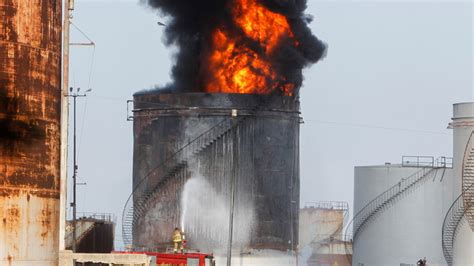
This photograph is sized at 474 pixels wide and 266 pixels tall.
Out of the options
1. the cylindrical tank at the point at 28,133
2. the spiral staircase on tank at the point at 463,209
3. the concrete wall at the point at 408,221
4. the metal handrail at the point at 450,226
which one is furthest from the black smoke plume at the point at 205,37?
the cylindrical tank at the point at 28,133

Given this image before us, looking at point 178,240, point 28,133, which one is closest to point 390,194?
point 178,240

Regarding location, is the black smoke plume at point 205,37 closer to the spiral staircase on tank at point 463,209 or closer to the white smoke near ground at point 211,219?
the white smoke near ground at point 211,219

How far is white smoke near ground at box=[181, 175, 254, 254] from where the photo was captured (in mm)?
72688


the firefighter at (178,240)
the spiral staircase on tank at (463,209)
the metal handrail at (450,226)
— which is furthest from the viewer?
the metal handrail at (450,226)

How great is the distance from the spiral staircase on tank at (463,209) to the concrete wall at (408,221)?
3.57 ft

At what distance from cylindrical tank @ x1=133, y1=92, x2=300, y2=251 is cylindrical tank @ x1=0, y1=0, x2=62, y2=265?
82.3 feet

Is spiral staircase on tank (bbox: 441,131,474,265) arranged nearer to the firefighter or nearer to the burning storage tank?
the burning storage tank

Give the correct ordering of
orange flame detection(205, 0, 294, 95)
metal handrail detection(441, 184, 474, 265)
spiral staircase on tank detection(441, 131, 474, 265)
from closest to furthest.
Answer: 1. orange flame detection(205, 0, 294, 95)
2. spiral staircase on tank detection(441, 131, 474, 265)
3. metal handrail detection(441, 184, 474, 265)

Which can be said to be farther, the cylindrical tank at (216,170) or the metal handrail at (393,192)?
the metal handrail at (393,192)

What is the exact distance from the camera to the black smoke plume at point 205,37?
2958 inches

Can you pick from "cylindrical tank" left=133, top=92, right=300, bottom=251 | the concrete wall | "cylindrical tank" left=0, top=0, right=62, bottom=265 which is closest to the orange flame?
"cylindrical tank" left=133, top=92, right=300, bottom=251

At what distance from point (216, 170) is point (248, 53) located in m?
6.81

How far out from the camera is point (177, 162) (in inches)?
2886

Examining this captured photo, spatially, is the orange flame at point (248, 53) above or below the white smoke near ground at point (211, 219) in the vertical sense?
above
